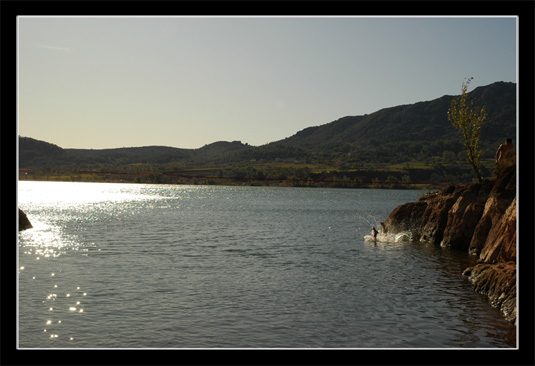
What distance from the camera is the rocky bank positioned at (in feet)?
77.9

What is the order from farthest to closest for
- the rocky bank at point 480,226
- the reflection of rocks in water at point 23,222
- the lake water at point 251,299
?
1. the reflection of rocks in water at point 23,222
2. the rocky bank at point 480,226
3. the lake water at point 251,299

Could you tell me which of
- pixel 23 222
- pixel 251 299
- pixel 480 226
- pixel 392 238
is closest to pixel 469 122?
pixel 392 238

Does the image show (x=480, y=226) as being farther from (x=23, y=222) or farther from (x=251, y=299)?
(x=23, y=222)

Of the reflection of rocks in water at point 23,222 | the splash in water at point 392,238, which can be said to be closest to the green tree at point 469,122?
the splash in water at point 392,238

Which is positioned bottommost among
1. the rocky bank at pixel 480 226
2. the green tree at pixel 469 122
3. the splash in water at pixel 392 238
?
the splash in water at pixel 392 238

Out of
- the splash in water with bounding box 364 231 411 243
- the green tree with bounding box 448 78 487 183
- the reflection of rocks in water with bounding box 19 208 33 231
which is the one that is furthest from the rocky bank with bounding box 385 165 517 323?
the reflection of rocks in water with bounding box 19 208 33 231

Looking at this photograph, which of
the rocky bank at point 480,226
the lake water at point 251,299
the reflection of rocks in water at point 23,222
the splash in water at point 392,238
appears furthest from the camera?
the reflection of rocks in water at point 23,222

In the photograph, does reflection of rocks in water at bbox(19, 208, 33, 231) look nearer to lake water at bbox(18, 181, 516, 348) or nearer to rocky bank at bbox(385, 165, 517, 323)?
lake water at bbox(18, 181, 516, 348)

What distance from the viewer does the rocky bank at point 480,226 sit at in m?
23.8

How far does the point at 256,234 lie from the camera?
65.9m

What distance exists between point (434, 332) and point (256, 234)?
1846 inches

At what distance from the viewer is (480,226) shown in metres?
37.9

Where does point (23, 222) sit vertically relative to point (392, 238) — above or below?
above

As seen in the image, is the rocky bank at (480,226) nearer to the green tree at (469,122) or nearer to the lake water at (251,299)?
the lake water at (251,299)
